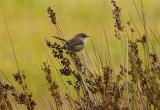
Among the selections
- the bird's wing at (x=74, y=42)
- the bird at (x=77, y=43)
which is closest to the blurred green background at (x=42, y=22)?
the bird at (x=77, y=43)

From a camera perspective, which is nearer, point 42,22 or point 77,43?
point 77,43

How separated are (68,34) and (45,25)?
0.65m

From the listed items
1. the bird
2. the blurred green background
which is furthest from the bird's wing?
the blurred green background

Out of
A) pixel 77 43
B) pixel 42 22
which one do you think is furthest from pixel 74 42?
pixel 42 22

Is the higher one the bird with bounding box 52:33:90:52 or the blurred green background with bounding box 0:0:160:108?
the blurred green background with bounding box 0:0:160:108

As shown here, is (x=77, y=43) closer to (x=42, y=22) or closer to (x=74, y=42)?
(x=74, y=42)

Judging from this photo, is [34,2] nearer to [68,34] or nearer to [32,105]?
[68,34]

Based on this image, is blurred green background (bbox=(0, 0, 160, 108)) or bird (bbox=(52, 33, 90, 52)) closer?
bird (bbox=(52, 33, 90, 52))

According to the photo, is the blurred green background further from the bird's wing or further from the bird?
the bird's wing

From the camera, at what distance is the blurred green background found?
1007 cm

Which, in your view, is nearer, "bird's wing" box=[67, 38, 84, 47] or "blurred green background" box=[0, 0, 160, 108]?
"bird's wing" box=[67, 38, 84, 47]

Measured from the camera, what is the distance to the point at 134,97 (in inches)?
147

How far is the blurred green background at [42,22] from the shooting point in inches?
396

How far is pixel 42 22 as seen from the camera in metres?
11.4
